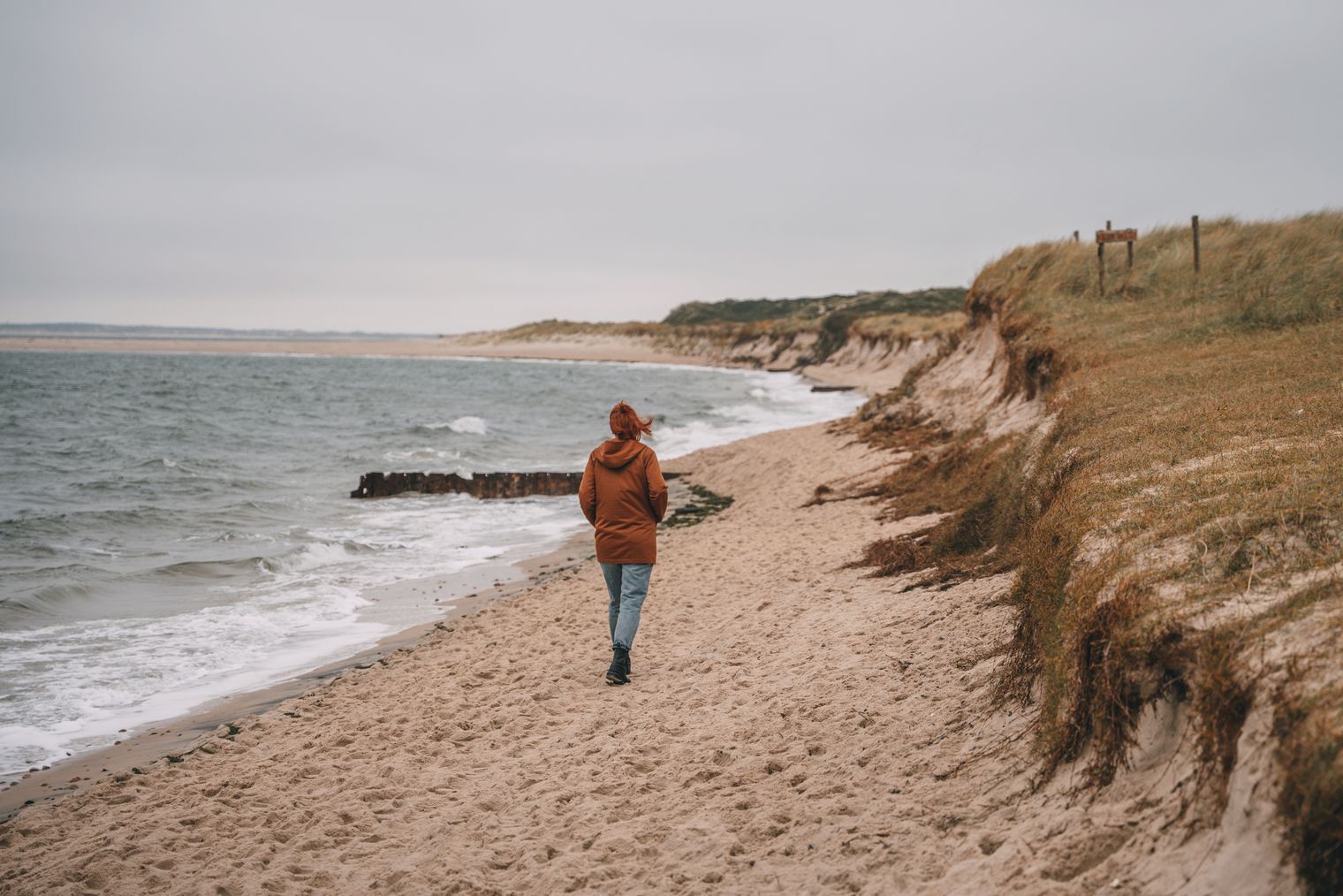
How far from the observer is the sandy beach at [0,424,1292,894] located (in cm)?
362

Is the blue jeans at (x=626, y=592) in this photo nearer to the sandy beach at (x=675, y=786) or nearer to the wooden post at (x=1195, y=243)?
the sandy beach at (x=675, y=786)

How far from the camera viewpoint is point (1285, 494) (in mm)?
4586

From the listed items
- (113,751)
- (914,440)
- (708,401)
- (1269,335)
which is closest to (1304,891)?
(113,751)

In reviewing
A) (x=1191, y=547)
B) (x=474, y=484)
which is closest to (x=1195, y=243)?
(x=1191, y=547)

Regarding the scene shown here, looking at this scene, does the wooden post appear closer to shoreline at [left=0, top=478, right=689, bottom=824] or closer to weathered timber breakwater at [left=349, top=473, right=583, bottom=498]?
shoreline at [left=0, top=478, right=689, bottom=824]

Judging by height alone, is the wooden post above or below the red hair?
above

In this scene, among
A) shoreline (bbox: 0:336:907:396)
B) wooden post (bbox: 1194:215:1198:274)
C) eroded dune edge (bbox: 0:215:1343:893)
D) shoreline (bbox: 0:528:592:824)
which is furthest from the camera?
shoreline (bbox: 0:336:907:396)

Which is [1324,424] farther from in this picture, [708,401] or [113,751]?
[708,401]

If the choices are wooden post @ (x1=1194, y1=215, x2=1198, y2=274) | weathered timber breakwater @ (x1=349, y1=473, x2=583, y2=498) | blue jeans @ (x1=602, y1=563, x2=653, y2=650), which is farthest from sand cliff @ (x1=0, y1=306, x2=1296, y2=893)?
weathered timber breakwater @ (x1=349, y1=473, x2=583, y2=498)

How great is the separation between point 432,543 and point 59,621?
5.59m

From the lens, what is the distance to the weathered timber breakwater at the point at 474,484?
20844 mm

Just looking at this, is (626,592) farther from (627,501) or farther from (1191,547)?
(1191,547)

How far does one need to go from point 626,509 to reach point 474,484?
14.3 meters

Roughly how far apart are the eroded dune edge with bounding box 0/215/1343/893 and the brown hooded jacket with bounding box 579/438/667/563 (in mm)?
1091
